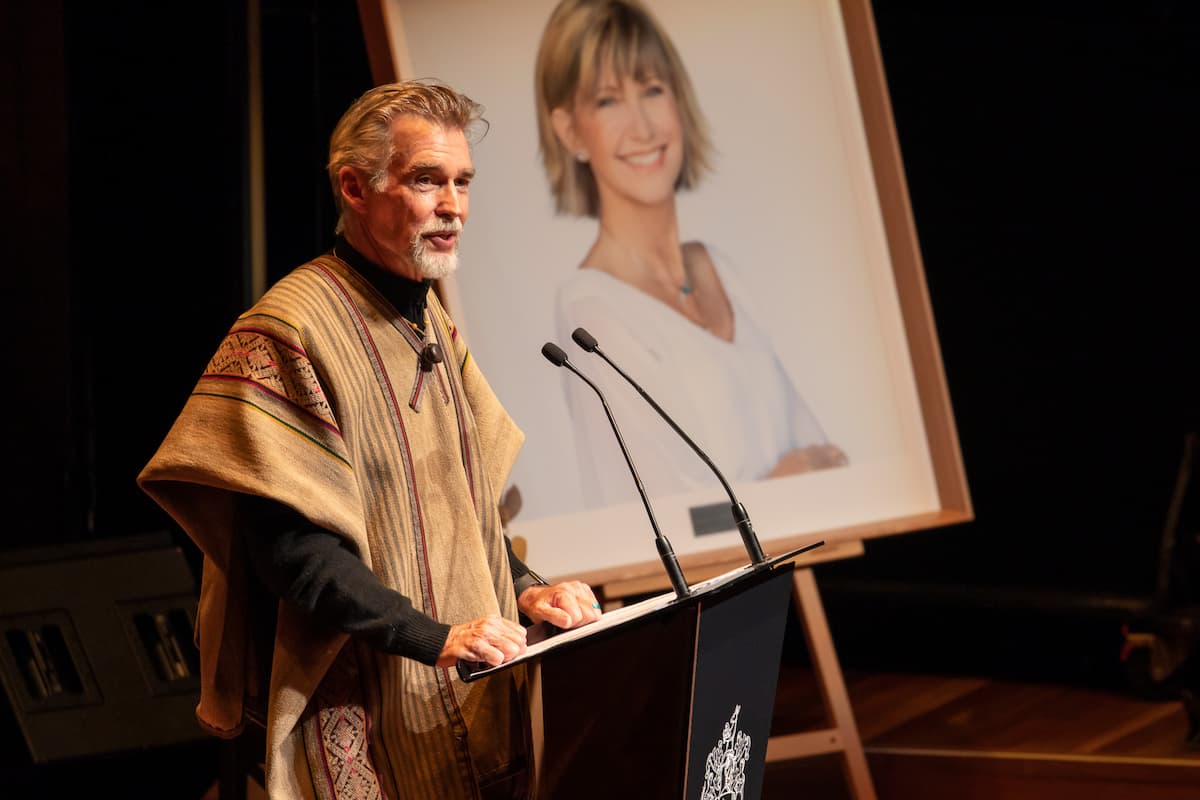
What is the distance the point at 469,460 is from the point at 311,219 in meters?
1.81

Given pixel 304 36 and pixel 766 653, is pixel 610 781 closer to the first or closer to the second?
pixel 766 653

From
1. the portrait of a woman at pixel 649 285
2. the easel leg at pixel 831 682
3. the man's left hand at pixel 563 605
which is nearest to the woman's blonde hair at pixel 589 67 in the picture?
the portrait of a woman at pixel 649 285

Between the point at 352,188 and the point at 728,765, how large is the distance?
828 mm

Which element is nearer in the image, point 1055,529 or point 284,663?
point 284,663

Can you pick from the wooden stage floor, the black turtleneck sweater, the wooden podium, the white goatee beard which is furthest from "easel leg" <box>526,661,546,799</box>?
the wooden stage floor

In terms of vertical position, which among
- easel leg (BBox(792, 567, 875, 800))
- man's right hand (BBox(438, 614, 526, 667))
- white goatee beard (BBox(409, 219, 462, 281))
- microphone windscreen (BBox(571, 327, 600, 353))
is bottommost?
easel leg (BBox(792, 567, 875, 800))

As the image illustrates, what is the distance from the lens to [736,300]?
2.68 metres

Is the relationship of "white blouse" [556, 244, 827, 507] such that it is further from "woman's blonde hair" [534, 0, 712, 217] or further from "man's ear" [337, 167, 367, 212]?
"man's ear" [337, 167, 367, 212]

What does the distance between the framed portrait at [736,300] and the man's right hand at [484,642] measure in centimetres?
111

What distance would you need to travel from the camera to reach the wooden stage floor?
2799mm

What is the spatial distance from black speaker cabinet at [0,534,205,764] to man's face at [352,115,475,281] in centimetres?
109

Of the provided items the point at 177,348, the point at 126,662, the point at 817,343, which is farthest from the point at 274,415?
the point at 177,348

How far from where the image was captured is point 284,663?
1431mm

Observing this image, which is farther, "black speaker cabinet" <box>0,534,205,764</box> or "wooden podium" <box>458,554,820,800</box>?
"black speaker cabinet" <box>0,534,205,764</box>
